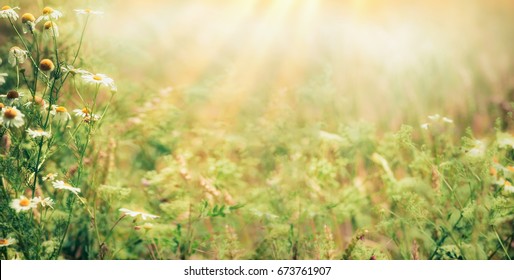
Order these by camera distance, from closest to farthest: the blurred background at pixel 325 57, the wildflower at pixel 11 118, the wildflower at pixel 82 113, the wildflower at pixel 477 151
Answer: the wildflower at pixel 11 118
the wildflower at pixel 82 113
the wildflower at pixel 477 151
the blurred background at pixel 325 57

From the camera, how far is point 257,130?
5.40ft

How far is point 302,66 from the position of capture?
6.55 feet

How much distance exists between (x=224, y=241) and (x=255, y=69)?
85 centimetres

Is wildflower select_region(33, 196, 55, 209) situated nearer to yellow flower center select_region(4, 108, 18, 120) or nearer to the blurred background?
yellow flower center select_region(4, 108, 18, 120)

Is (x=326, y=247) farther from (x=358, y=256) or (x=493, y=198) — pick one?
(x=493, y=198)

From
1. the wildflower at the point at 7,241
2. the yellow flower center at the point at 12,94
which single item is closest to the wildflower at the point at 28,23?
the yellow flower center at the point at 12,94

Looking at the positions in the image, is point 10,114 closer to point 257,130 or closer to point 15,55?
point 15,55

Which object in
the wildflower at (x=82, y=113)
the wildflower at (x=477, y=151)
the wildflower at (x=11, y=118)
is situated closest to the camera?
the wildflower at (x=11, y=118)

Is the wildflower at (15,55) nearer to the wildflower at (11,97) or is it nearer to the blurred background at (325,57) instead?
the wildflower at (11,97)

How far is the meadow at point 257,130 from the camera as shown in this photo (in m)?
1.28

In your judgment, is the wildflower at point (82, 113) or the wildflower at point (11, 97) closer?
the wildflower at point (11, 97)
